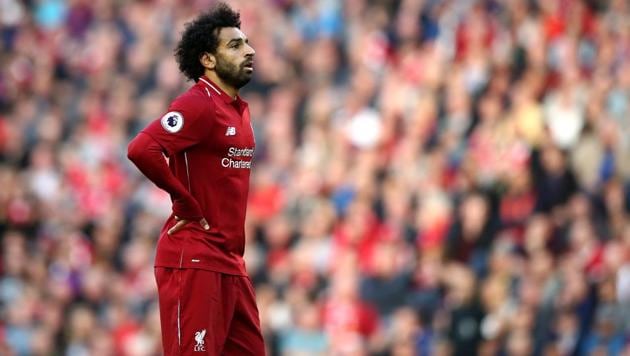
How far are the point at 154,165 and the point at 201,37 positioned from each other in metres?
0.76

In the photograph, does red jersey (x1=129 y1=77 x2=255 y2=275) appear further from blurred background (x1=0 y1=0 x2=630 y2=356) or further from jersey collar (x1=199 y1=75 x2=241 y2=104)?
blurred background (x1=0 y1=0 x2=630 y2=356)

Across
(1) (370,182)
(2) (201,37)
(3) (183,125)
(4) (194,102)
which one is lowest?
(3) (183,125)

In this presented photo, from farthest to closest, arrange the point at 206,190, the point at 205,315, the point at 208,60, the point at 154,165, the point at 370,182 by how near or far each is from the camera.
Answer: the point at 370,182 < the point at 208,60 < the point at 206,190 < the point at 205,315 < the point at 154,165

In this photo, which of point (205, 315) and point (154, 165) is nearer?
point (154, 165)

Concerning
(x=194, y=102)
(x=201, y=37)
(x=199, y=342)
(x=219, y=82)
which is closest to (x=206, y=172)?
(x=194, y=102)

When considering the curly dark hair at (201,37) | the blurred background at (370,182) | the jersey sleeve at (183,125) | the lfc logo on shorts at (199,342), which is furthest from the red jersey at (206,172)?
the blurred background at (370,182)

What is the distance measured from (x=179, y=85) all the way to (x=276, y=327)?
4.52m

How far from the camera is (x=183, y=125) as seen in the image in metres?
7.39

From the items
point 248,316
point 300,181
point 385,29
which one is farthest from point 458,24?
point 248,316

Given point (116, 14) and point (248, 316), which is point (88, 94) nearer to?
point (116, 14)

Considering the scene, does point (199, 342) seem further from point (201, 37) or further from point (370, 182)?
point (370, 182)

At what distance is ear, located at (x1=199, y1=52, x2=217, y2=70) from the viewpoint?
7.62 meters

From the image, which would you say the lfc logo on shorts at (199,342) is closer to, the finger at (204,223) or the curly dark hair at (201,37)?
the finger at (204,223)

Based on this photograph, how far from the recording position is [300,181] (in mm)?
15570
